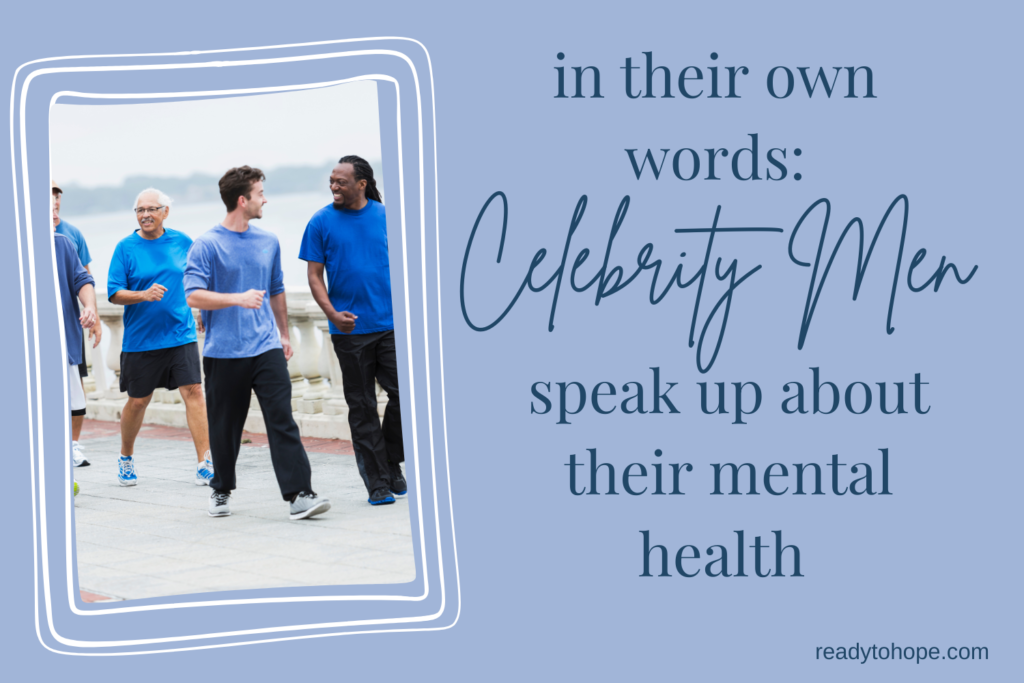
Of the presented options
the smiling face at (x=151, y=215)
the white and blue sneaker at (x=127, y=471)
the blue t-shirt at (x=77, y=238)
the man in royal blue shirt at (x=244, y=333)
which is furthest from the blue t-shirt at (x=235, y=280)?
the white and blue sneaker at (x=127, y=471)

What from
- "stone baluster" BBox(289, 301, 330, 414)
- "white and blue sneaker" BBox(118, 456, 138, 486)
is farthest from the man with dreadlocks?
"stone baluster" BBox(289, 301, 330, 414)

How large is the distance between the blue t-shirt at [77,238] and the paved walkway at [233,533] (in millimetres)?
1259

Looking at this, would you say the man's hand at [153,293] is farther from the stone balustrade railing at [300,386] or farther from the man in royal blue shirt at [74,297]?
the stone balustrade railing at [300,386]

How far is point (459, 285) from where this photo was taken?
5.15 meters

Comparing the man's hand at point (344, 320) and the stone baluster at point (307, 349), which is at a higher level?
the man's hand at point (344, 320)

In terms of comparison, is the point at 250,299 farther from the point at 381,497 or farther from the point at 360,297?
the point at 381,497

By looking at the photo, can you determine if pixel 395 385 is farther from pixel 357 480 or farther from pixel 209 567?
pixel 209 567

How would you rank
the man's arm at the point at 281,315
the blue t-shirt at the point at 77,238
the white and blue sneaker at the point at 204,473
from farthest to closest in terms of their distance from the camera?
1. the white and blue sneaker at the point at 204,473
2. the blue t-shirt at the point at 77,238
3. the man's arm at the point at 281,315

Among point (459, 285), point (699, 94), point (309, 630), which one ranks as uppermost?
point (699, 94)

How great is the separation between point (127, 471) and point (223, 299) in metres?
1.73

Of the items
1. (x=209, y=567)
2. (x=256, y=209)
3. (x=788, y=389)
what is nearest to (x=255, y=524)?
(x=209, y=567)

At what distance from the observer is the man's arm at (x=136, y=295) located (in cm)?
709

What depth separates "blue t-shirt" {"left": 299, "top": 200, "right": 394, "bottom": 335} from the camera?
6.47 meters

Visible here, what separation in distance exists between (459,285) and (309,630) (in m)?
1.38
